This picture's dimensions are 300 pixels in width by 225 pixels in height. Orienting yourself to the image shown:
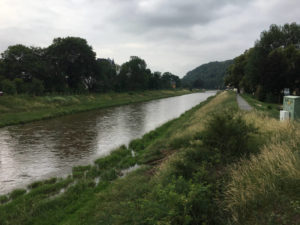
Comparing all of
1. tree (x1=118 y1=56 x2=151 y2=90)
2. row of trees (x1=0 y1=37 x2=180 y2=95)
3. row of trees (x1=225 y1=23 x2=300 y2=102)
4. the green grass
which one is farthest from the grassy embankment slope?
tree (x1=118 y1=56 x2=151 y2=90)

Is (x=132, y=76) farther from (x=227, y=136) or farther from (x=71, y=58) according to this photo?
(x=227, y=136)

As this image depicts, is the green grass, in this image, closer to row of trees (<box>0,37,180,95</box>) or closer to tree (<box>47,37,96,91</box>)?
row of trees (<box>0,37,180,95</box>)

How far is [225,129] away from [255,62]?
36.0 meters

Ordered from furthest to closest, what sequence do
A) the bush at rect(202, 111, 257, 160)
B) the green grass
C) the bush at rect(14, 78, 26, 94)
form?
the bush at rect(14, 78, 26, 94)
the green grass
the bush at rect(202, 111, 257, 160)

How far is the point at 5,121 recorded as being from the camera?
20.2 metres

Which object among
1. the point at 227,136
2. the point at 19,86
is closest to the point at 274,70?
the point at 227,136

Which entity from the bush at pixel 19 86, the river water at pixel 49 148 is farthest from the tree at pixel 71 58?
the river water at pixel 49 148

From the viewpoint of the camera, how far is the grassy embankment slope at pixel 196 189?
3.75 meters

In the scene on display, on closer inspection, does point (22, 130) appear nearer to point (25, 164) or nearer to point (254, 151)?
point (25, 164)

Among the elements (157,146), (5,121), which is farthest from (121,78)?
(157,146)

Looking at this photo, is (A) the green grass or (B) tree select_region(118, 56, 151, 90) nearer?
(A) the green grass

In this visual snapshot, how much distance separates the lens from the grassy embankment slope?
3748mm

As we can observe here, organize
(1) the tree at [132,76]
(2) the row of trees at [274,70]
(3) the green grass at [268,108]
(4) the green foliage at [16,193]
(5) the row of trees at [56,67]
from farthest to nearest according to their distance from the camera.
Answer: (1) the tree at [132,76]
(5) the row of trees at [56,67]
(2) the row of trees at [274,70]
(3) the green grass at [268,108]
(4) the green foliage at [16,193]

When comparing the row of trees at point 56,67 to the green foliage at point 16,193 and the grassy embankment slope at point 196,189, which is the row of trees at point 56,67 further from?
the grassy embankment slope at point 196,189
